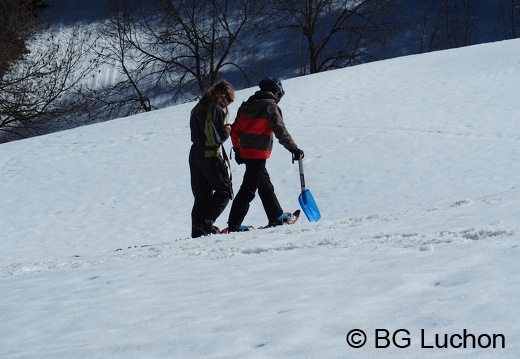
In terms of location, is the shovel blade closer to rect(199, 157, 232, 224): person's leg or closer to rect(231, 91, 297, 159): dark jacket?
rect(231, 91, 297, 159): dark jacket

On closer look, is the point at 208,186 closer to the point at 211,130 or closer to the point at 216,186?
the point at 216,186

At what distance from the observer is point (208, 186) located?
7.05m

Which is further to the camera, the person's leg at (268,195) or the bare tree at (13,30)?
the bare tree at (13,30)

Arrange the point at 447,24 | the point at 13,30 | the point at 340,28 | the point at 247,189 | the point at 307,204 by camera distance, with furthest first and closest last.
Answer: the point at 447,24, the point at 340,28, the point at 13,30, the point at 307,204, the point at 247,189

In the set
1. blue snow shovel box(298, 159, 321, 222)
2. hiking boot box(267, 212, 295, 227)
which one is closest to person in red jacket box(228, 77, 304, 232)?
hiking boot box(267, 212, 295, 227)

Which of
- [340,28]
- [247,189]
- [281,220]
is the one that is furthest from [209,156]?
[340,28]

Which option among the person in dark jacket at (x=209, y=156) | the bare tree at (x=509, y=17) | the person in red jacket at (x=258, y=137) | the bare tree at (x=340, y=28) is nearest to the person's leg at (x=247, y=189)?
the person in red jacket at (x=258, y=137)

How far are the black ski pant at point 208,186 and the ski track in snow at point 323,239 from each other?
1.79 ft

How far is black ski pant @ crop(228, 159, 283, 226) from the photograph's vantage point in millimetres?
6945

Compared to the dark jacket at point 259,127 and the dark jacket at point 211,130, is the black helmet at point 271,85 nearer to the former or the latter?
the dark jacket at point 259,127

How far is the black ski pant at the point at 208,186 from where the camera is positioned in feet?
22.4

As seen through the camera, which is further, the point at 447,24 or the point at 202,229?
the point at 447,24

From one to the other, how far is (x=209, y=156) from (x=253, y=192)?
54 cm

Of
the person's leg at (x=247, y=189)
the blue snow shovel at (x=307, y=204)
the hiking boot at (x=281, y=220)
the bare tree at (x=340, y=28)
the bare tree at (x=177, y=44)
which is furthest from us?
the bare tree at (x=340, y=28)
